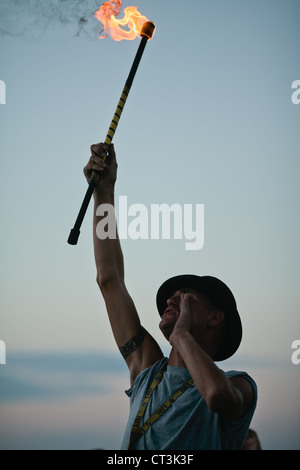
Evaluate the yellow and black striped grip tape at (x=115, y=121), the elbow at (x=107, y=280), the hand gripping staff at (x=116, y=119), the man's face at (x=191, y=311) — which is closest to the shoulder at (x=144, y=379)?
the man's face at (x=191, y=311)

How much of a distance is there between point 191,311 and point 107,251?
3.50 feet

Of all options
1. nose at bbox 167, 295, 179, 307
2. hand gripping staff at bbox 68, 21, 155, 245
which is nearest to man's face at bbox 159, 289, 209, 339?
nose at bbox 167, 295, 179, 307

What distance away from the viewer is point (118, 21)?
6129mm

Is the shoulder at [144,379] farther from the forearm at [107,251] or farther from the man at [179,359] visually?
the forearm at [107,251]

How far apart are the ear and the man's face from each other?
53mm

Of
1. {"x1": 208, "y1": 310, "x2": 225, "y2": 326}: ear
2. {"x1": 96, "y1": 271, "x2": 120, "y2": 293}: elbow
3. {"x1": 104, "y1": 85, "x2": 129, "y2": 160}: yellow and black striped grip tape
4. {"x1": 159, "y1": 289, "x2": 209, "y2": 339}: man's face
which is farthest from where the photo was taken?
{"x1": 104, "y1": 85, "x2": 129, "y2": 160}: yellow and black striped grip tape

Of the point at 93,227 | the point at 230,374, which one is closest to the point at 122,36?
the point at 93,227

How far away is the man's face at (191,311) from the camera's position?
4199mm

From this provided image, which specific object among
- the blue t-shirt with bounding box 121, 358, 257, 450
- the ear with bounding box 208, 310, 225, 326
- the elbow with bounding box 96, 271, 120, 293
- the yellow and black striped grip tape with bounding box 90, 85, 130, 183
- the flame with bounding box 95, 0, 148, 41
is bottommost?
the blue t-shirt with bounding box 121, 358, 257, 450

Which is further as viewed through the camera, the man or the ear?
the ear

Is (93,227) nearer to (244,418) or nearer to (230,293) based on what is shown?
(230,293)

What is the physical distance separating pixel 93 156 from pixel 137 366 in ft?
7.27

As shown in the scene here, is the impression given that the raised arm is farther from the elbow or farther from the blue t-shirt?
the blue t-shirt

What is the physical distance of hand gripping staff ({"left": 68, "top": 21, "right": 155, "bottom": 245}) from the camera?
15.8 feet
